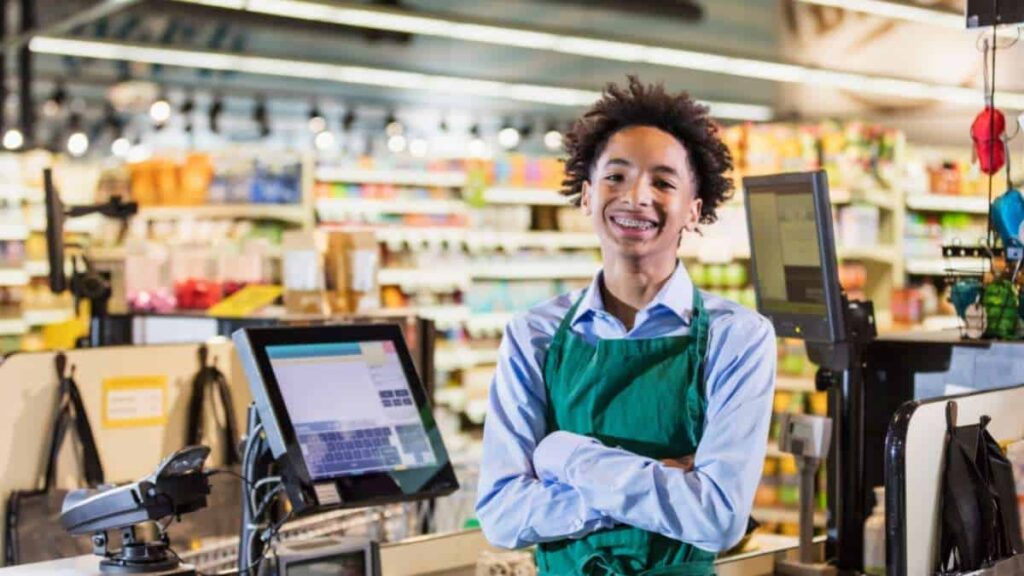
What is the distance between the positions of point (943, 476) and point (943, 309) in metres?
7.11

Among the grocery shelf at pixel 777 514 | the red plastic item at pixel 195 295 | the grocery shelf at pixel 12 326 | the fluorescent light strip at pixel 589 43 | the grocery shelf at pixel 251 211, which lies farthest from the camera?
the grocery shelf at pixel 12 326

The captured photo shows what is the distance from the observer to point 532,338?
7.57ft

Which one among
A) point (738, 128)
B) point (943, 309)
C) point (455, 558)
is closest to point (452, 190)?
point (738, 128)

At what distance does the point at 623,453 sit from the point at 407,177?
28.2 feet

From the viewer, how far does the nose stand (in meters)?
2.22

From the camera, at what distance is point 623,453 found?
212 cm

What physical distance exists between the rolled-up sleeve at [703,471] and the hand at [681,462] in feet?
0.07

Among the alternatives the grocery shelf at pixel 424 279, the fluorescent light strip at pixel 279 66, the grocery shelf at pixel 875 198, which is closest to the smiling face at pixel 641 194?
the grocery shelf at pixel 875 198

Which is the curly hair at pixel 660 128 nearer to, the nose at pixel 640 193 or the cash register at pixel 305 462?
the nose at pixel 640 193

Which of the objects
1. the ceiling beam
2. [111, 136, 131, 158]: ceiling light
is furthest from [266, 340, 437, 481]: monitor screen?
[111, 136, 131, 158]: ceiling light

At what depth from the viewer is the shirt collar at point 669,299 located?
2250 mm

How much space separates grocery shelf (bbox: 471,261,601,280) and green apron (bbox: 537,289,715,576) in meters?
8.07

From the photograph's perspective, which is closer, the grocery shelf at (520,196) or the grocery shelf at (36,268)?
the grocery shelf at (36,268)

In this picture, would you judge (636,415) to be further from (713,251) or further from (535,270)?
(535,270)
